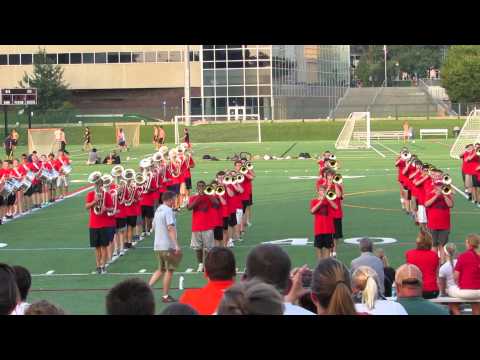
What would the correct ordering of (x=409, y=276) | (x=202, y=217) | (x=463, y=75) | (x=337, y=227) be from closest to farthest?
(x=409, y=276), (x=202, y=217), (x=337, y=227), (x=463, y=75)

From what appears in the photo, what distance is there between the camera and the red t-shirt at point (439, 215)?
51.5ft

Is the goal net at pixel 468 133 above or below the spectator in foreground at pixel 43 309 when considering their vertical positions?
above

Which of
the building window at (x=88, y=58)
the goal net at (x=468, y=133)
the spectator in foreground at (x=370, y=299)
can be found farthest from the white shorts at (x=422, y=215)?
the building window at (x=88, y=58)

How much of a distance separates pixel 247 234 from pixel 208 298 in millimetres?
14353

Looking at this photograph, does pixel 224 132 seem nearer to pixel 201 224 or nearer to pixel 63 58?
pixel 63 58

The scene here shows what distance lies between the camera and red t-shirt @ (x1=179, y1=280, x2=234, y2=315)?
250 inches

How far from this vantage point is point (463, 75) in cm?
8088

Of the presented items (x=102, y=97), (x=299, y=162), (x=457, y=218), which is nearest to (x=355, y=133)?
(x=299, y=162)

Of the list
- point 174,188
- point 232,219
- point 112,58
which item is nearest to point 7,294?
point 232,219

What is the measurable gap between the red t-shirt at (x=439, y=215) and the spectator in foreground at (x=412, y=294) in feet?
28.6

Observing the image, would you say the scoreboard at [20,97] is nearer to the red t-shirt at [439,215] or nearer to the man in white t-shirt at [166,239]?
the red t-shirt at [439,215]
